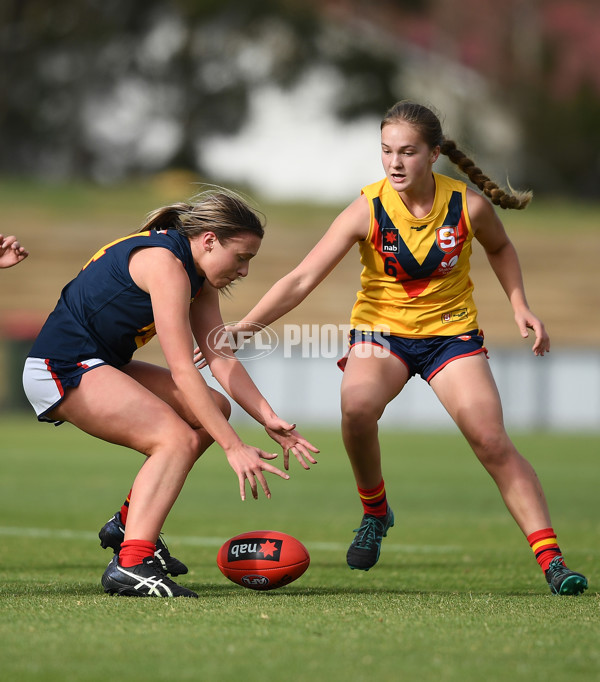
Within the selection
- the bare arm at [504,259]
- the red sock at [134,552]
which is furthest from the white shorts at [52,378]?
the bare arm at [504,259]

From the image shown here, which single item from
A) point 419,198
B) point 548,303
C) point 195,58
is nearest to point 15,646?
point 419,198

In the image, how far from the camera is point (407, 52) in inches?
1383

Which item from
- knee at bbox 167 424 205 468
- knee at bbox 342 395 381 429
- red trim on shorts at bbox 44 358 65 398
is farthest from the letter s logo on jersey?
red trim on shorts at bbox 44 358 65 398

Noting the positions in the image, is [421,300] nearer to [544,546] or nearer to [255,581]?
[544,546]

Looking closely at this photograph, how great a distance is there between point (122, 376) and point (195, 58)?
29.9m

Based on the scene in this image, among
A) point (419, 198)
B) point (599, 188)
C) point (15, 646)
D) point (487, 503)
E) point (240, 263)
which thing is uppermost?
point (599, 188)

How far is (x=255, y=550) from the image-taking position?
183 inches

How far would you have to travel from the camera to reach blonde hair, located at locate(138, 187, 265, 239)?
14.6 feet

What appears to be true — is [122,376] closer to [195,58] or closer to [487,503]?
[487,503]

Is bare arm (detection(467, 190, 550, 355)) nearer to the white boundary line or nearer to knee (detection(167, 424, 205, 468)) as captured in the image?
knee (detection(167, 424, 205, 468))

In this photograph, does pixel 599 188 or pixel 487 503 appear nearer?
pixel 487 503

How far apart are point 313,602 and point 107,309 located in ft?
4.62

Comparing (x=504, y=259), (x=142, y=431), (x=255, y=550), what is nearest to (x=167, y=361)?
(x=142, y=431)

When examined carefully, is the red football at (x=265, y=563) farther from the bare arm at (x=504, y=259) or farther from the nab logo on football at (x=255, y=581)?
the bare arm at (x=504, y=259)
